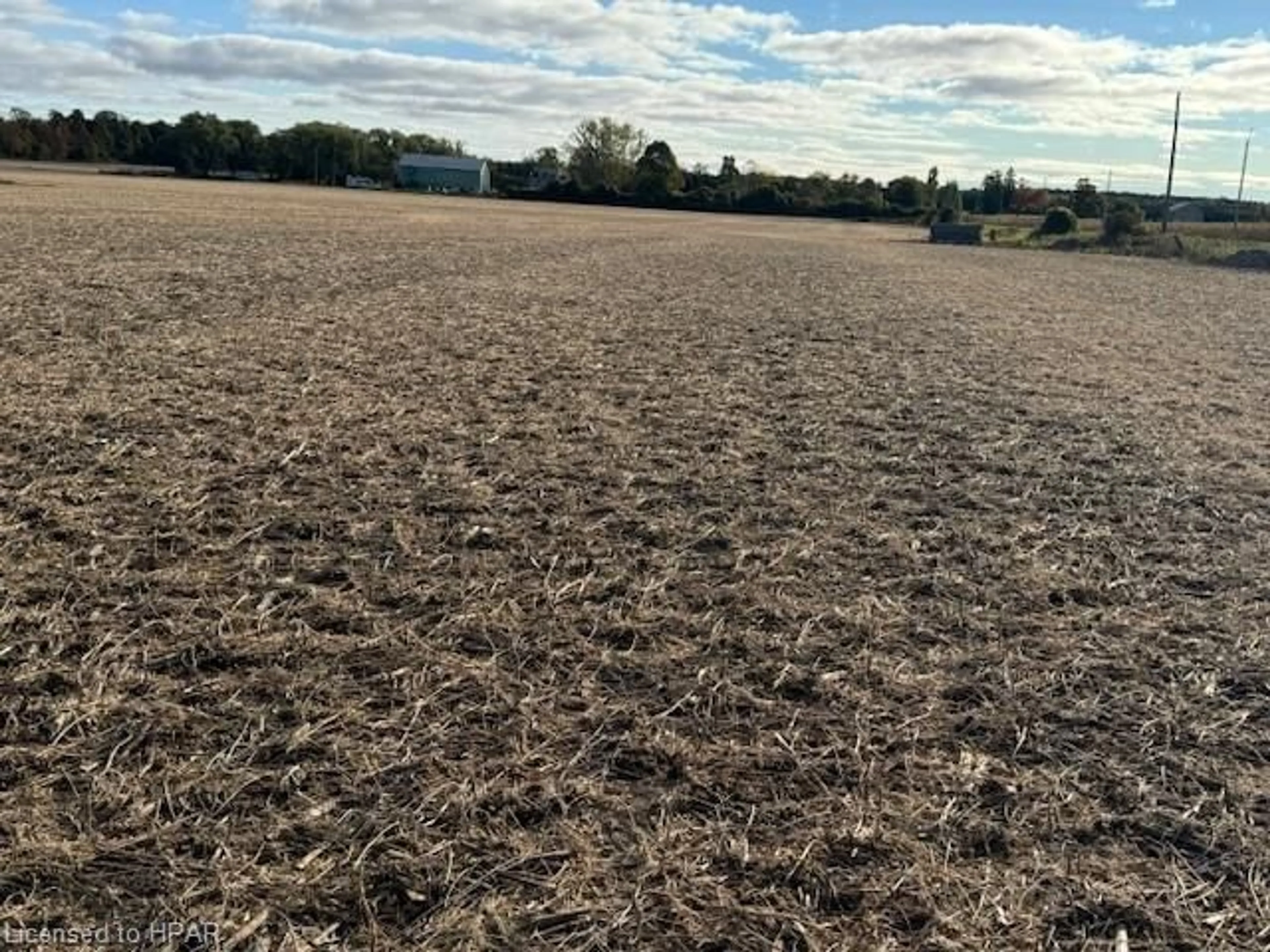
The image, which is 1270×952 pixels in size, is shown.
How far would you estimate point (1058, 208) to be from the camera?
281 ft

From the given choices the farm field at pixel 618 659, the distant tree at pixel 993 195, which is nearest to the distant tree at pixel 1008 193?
the distant tree at pixel 993 195

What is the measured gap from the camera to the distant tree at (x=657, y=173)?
13825cm

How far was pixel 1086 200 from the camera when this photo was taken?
13225 centimetres

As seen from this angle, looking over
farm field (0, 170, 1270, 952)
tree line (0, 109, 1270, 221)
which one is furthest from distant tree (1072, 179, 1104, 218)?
farm field (0, 170, 1270, 952)

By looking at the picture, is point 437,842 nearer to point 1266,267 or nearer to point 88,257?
point 88,257

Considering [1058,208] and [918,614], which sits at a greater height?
[1058,208]

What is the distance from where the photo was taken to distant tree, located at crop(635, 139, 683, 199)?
138 metres

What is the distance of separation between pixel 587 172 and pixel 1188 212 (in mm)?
72392

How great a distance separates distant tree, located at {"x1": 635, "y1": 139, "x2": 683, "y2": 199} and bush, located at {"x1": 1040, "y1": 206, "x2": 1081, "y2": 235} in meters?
63.4

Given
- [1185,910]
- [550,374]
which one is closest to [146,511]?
[1185,910]

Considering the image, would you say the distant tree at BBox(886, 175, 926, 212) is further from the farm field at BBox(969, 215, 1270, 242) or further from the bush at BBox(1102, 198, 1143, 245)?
the bush at BBox(1102, 198, 1143, 245)

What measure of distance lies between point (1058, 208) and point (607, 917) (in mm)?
90881

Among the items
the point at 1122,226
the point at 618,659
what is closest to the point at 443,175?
the point at 1122,226

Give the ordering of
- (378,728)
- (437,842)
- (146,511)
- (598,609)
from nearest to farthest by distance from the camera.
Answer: (437,842) < (378,728) < (598,609) < (146,511)
